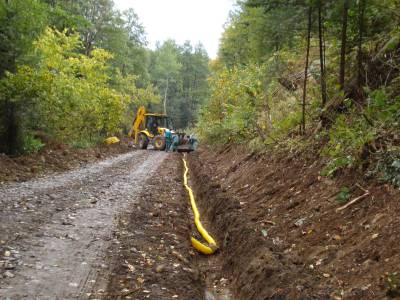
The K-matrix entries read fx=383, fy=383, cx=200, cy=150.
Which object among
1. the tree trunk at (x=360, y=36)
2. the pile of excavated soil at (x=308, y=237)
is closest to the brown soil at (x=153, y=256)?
the pile of excavated soil at (x=308, y=237)

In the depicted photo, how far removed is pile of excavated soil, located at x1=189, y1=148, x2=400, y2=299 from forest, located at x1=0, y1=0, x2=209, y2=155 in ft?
23.9

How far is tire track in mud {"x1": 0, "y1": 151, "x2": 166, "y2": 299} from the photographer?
374cm

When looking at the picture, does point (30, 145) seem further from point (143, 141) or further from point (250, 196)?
point (143, 141)

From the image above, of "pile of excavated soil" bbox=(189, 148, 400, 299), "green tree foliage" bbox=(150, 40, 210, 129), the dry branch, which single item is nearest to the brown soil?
"pile of excavated soil" bbox=(189, 148, 400, 299)

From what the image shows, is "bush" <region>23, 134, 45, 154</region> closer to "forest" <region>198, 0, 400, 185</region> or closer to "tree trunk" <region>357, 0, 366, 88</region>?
"forest" <region>198, 0, 400, 185</region>

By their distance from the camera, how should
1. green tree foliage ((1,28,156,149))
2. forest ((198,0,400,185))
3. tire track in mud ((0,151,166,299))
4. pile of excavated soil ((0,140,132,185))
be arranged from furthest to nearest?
green tree foliage ((1,28,156,149)) → pile of excavated soil ((0,140,132,185)) → forest ((198,0,400,185)) → tire track in mud ((0,151,166,299))

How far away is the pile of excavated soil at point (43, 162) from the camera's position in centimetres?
1002

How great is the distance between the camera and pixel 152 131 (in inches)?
1059

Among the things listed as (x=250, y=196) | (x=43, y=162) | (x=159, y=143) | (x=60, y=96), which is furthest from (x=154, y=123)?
(x=250, y=196)

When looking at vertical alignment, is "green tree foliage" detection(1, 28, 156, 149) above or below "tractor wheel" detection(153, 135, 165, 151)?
above

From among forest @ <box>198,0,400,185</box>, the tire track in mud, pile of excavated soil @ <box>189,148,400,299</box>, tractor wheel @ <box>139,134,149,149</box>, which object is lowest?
tractor wheel @ <box>139,134,149,149</box>

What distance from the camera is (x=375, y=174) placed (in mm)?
4496

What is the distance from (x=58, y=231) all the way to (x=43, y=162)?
7344 millimetres

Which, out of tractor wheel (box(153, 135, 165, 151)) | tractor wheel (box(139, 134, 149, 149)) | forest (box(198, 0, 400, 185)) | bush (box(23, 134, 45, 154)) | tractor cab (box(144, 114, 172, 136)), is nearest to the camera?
forest (box(198, 0, 400, 185))
